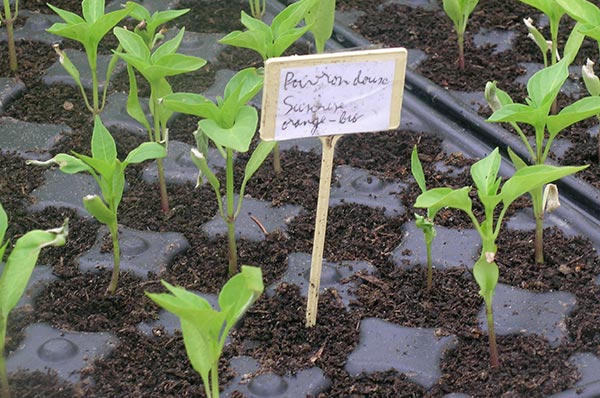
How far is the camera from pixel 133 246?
1.62m

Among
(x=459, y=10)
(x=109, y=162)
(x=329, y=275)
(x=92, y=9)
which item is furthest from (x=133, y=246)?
(x=459, y=10)

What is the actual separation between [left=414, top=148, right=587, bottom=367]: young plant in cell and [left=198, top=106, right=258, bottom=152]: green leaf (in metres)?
0.26

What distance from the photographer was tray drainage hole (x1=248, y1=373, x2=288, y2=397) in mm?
1335

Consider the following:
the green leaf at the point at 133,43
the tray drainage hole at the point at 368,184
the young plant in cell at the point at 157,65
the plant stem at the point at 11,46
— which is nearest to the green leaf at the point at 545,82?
the tray drainage hole at the point at 368,184

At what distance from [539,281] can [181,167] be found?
2.38ft

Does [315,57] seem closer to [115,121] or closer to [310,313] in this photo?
[310,313]

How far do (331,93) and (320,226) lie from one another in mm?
218

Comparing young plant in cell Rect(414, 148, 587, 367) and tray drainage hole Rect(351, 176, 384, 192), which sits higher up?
young plant in cell Rect(414, 148, 587, 367)

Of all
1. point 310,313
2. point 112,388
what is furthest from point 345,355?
point 112,388

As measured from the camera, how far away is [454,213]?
5.66ft

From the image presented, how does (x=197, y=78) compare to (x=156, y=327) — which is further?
(x=197, y=78)

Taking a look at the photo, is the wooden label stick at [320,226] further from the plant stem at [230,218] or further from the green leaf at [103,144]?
the green leaf at [103,144]

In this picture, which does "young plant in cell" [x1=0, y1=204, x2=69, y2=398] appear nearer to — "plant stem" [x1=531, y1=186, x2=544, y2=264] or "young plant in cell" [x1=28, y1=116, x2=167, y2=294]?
"young plant in cell" [x1=28, y1=116, x2=167, y2=294]

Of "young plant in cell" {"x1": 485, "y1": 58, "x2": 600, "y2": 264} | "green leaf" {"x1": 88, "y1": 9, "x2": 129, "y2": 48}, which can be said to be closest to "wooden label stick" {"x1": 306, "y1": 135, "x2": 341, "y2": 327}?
"young plant in cell" {"x1": 485, "y1": 58, "x2": 600, "y2": 264}
